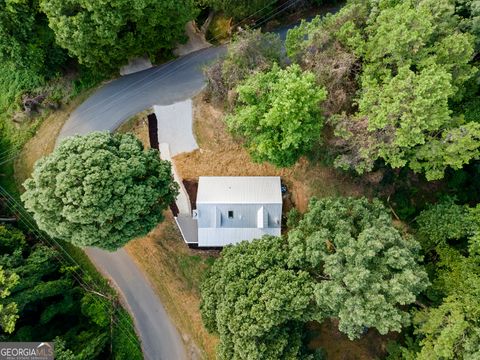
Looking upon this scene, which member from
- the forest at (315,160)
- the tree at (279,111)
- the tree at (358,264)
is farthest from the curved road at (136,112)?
the tree at (358,264)

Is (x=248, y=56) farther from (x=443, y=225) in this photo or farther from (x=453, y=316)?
(x=453, y=316)

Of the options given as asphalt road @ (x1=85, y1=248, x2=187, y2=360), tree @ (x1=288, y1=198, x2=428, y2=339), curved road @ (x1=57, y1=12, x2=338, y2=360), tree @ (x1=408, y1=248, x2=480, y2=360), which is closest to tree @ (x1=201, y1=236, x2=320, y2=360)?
tree @ (x1=288, y1=198, x2=428, y2=339)

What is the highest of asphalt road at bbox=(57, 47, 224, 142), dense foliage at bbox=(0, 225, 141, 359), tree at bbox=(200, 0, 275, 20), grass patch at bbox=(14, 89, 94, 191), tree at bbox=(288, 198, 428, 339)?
tree at bbox=(200, 0, 275, 20)

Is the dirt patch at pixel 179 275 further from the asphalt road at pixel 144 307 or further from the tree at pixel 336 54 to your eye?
the tree at pixel 336 54

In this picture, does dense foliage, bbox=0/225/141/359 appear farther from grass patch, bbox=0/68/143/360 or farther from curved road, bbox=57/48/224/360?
grass patch, bbox=0/68/143/360

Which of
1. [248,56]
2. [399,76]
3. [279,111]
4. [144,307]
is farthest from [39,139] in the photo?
[399,76]

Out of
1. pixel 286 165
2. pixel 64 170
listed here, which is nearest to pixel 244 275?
pixel 286 165

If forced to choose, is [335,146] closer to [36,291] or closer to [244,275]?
[244,275]
